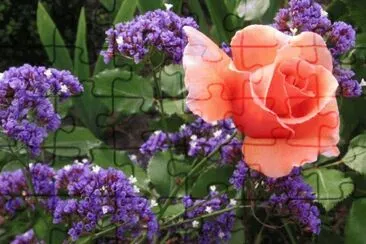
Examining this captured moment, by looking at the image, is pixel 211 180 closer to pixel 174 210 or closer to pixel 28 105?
pixel 174 210

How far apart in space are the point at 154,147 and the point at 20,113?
354 mm

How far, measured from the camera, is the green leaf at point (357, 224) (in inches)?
43.8

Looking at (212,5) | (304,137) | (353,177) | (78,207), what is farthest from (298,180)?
(212,5)

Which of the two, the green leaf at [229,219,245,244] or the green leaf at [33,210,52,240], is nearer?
the green leaf at [33,210,52,240]

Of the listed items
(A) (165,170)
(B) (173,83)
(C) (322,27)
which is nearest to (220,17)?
(B) (173,83)

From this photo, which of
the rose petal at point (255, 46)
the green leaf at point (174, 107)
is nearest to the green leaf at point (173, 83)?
the green leaf at point (174, 107)

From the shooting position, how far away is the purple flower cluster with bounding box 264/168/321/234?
0.93 metres

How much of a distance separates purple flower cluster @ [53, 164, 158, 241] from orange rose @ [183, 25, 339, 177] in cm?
12

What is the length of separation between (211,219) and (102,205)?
0.25m

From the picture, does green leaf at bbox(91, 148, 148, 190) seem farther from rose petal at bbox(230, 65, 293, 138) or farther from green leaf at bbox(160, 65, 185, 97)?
rose petal at bbox(230, 65, 293, 138)

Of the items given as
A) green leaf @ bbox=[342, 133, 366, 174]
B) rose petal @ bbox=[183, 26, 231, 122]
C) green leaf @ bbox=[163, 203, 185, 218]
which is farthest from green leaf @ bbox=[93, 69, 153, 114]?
rose petal @ bbox=[183, 26, 231, 122]

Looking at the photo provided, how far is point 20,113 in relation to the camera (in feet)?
2.81

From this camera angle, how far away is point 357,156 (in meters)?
1.14

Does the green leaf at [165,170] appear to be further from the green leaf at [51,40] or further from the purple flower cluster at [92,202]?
the green leaf at [51,40]
